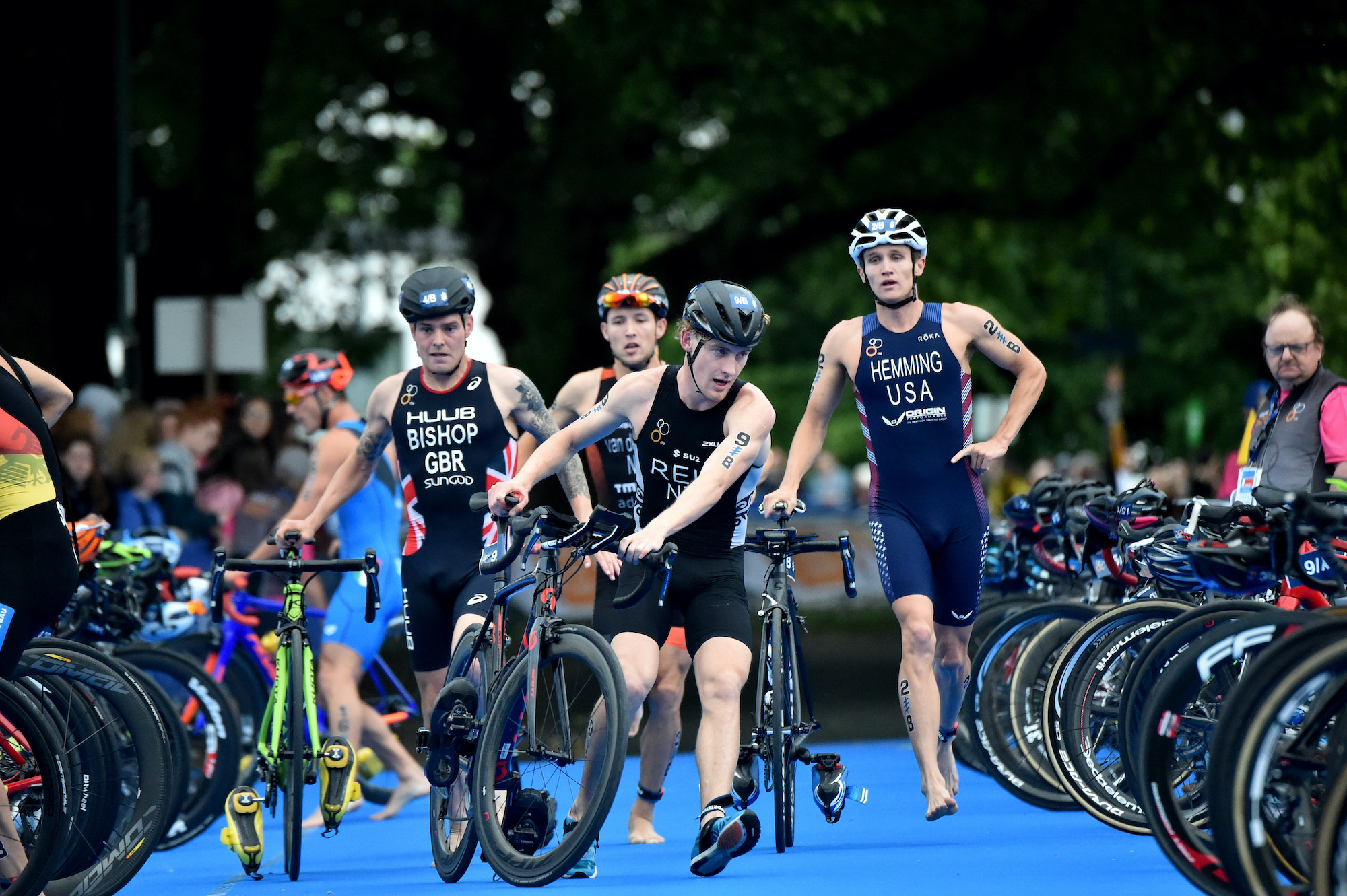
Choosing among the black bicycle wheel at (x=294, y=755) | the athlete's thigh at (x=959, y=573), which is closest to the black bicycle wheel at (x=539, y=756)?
the black bicycle wheel at (x=294, y=755)

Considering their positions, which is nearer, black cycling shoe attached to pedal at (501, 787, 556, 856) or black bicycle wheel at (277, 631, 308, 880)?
black cycling shoe attached to pedal at (501, 787, 556, 856)

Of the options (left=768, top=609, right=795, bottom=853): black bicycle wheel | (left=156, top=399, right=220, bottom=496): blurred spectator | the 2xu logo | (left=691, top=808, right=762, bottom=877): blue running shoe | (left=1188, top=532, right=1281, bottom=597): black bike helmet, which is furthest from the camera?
(left=156, top=399, right=220, bottom=496): blurred spectator


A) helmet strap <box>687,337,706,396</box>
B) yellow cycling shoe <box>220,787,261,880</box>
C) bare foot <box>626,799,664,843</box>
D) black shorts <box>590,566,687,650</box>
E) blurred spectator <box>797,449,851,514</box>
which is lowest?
bare foot <box>626,799,664,843</box>

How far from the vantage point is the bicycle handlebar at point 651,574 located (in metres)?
6.79

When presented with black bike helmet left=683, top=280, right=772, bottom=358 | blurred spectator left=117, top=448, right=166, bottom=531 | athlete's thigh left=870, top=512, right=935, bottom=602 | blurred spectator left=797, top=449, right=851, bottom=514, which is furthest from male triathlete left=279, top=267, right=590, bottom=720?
blurred spectator left=797, top=449, right=851, bottom=514

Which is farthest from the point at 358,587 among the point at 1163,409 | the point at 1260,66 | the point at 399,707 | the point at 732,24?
the point at 1163,409

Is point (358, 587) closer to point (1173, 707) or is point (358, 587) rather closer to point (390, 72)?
point (1173, 707)

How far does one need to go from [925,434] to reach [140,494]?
5633 millimetres

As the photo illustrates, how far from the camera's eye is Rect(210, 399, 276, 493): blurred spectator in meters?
13.1

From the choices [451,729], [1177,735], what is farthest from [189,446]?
[1177,735]

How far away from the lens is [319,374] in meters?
9.58

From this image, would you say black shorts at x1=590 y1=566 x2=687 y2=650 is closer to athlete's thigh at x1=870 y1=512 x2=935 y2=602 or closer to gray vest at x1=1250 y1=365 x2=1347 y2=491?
athlete's thigh at x1=870 y1=512 x2=935 y2=602

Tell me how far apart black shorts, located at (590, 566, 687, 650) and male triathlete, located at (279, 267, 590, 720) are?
352 millimetres

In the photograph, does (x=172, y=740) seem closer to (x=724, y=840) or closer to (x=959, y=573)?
(x=724, y=840)
